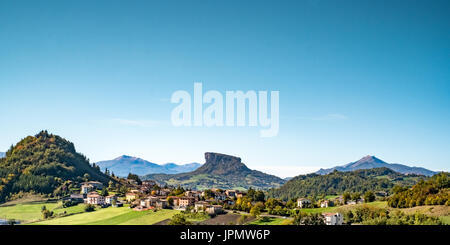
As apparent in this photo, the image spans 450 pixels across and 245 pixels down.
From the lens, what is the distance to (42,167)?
63.1m

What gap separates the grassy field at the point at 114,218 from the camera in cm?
3628

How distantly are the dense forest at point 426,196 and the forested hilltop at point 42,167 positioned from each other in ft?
155

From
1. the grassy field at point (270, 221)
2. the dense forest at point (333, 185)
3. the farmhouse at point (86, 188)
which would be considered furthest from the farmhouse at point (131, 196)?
the dense forest at point (333, 185)

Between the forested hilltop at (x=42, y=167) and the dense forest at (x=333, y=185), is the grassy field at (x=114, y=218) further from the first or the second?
the dense forest at (x=333, y=185)

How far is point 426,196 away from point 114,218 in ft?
124

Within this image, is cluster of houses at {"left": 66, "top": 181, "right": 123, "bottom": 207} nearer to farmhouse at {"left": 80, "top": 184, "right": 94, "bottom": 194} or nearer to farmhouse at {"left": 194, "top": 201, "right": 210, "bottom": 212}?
farmhouse at {"left": 80, "top": 184, "right": 94, "bottom": 194}

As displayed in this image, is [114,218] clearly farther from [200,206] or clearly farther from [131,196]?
[131,196]

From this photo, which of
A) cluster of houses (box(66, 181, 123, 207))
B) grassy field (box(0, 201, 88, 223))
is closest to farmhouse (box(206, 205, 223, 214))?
cluster of houses (box(66, 181, 123, 207))
